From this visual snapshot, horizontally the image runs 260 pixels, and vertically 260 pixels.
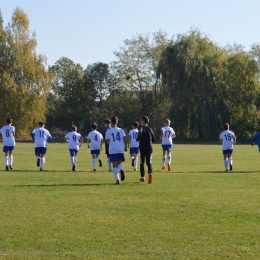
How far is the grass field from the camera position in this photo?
8.51m

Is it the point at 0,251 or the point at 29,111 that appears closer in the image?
the point at 0,251

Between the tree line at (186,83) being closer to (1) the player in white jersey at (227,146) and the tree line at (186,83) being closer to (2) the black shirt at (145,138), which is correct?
(1) the player in white jersey at (227,146)

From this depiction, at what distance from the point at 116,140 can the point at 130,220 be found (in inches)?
274

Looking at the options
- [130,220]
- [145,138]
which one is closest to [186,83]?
[145,138]

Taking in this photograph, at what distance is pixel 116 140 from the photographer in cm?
1780

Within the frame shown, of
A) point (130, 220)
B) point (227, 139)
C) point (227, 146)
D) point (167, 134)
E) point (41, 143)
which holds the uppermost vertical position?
point (167, 134)

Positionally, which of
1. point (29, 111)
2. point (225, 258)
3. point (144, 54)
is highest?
point (144, 54)

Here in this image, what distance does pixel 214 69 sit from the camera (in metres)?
73.4

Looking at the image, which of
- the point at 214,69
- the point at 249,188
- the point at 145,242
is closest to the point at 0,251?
the point at 145,242

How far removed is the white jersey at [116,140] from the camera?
17719 mm

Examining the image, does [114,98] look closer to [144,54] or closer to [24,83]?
[144,54]

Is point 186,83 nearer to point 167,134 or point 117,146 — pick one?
point 167,134

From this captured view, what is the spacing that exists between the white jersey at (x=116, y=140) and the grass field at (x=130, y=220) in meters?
1.04

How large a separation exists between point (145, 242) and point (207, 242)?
36.3 inches
